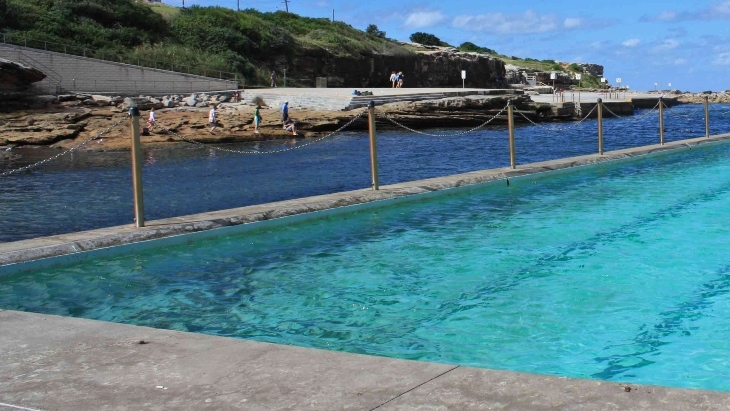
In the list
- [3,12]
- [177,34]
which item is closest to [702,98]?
[177,34]

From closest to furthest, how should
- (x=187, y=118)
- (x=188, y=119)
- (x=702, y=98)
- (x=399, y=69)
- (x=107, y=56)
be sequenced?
(x=188, y=119) → (x=187, y=118) → (x=107, y=56) → (x=399, y=69) → (x=702, y=98)

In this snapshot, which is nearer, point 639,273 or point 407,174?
point 639,273

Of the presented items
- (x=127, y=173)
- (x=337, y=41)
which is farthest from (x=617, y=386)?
(x=337, y=41)

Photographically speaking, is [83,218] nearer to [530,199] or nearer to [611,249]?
[530,199]

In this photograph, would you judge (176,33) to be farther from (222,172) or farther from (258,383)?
(258,383)

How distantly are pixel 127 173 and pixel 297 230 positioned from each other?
43.3 ft

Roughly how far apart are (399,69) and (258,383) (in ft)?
217

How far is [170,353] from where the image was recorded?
3.90 metres

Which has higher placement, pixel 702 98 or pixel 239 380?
pixel 702 98

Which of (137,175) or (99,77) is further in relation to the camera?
(99,77)

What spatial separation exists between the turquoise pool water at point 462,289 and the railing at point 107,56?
34970 millimetres

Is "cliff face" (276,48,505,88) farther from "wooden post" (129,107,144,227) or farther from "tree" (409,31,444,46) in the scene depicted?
"wooden post" (129,107,144,227)

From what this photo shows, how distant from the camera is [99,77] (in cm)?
4031

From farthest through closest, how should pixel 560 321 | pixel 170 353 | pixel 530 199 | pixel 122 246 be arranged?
1. pixel 530 199
2. pixel 122 246
3. pixel 560 321
4. pixel 170 353
